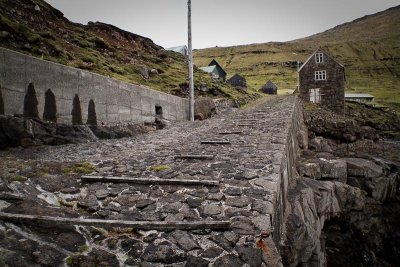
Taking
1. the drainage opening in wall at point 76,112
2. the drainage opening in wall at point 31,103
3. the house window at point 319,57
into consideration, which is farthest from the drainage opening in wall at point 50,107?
the house window at point 319,57

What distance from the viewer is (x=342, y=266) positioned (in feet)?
43.6

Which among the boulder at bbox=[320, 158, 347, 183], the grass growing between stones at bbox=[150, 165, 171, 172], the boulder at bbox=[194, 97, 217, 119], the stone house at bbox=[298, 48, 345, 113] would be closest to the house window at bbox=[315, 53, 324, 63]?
the stone house at bbox=[298, 48, 345, 113]

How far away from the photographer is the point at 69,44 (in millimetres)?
15367

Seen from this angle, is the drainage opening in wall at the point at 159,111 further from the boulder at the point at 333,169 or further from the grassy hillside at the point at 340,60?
the grassy hillside at the point at 340,60

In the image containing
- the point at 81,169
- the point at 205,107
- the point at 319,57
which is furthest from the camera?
the point at 319,57

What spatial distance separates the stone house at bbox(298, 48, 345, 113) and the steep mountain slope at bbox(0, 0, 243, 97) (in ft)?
67.3

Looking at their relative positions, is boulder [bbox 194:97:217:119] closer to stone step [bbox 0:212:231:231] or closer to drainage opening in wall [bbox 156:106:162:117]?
drainage opening in wall [bbox 156:106:162:117]

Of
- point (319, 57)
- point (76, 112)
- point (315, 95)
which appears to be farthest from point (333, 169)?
point (319, 57)

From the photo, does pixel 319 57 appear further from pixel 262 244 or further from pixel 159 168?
pixel 262 244

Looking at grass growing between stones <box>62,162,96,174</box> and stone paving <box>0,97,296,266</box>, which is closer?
stone paving <box>0,97,296,266</box>

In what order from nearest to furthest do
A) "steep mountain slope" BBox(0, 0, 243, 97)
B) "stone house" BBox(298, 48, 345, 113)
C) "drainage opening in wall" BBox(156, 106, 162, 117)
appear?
1. "steep mountain slope" BBox(0, 0, 243, 97)
2. "drainage opening in wall" BBox(156, 106, 162, 117)
3. "stone house" BBox(298, 48, 345, 113)

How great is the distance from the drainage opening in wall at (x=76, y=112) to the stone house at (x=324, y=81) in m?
38.7

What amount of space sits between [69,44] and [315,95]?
35681 mm

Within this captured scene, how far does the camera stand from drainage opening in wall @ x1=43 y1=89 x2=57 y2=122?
25.4ft
